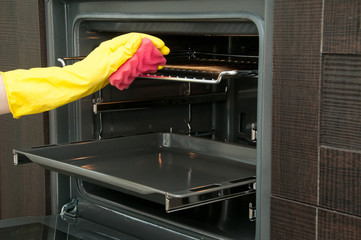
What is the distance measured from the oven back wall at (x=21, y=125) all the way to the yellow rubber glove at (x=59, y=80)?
1.56 ft

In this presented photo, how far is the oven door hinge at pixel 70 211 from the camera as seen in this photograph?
5.90 feet

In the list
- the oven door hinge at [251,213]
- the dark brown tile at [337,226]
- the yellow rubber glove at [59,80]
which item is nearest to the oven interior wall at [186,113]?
the oven door hinge at [251,213]

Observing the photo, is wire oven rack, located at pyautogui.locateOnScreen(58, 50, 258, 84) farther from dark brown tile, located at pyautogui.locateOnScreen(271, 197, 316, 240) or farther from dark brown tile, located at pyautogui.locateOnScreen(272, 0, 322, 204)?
dark brown tile, located at pyautogui.locateOnScreen(271, 197, 316, 240)

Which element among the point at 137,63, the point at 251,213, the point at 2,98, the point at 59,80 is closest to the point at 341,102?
the point at 251,213

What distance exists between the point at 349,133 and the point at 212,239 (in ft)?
1.63

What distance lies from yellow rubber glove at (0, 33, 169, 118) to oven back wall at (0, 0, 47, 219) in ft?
1.56

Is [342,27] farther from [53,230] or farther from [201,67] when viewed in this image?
[53,230]

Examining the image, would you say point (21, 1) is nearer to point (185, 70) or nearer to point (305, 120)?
point (185, 70)

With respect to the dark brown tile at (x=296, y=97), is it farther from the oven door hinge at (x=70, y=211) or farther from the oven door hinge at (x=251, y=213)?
the oven door hinge at (x=70, y=211)

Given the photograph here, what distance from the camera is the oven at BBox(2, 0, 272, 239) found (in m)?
1.30

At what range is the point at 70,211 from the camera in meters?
1.83

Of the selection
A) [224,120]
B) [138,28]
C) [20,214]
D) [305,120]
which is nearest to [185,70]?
[138,28]

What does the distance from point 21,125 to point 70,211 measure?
0.34m

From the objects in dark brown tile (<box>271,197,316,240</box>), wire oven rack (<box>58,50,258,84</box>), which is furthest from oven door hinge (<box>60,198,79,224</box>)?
dark brown tile (<box>271,197,316,240</box>)
